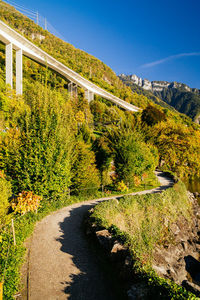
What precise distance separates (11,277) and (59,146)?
5630 mm

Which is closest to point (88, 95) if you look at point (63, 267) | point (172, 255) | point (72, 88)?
point (72, 88)

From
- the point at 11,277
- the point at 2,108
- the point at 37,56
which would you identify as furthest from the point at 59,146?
the point at 37,56

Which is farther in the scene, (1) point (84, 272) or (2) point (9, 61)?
(2) point (9, 61)

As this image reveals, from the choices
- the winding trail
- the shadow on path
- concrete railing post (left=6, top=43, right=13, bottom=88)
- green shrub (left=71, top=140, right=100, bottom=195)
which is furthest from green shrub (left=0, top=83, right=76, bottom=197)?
concrete railing post (left=6, top=43, right=13, bottom=88)

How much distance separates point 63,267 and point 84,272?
746 mm

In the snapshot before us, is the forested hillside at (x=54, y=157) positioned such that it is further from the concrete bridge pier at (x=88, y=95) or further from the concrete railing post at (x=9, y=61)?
the concrete bridge pier at (x=88, y=95)

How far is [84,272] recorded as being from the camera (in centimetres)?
621

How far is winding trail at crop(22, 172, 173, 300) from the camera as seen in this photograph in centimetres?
531

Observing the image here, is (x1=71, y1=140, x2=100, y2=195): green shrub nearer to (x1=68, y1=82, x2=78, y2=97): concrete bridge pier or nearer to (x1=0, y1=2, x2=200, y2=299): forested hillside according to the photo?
(x1=0, y1=2, x2=200, y2=299): forested hillside

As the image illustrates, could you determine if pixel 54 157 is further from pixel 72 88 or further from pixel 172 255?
pixel 72 88

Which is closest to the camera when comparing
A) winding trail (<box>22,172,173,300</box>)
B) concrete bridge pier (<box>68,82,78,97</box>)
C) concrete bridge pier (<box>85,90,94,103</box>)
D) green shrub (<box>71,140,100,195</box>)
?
winding trail (<box>22,172,173,300</box>)

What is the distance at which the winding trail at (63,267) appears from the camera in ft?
17.4

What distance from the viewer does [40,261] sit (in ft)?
21.5

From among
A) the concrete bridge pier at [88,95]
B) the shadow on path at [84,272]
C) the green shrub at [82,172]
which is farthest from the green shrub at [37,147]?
the concrete bridge pier at [88,95]
